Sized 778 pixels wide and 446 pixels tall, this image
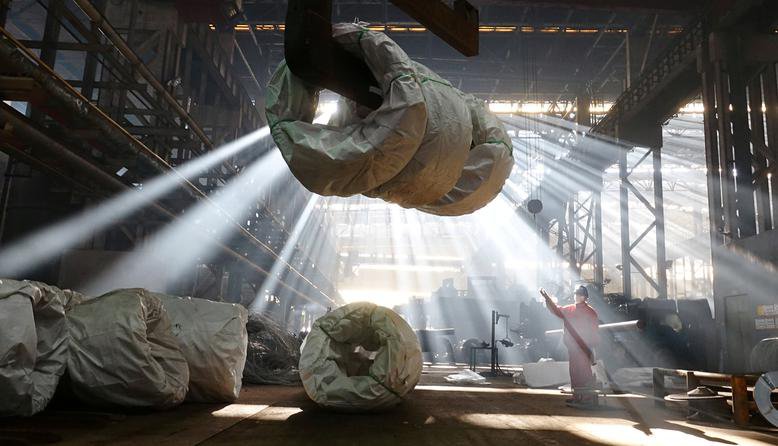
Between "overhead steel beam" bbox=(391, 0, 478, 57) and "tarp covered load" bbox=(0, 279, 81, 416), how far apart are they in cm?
283

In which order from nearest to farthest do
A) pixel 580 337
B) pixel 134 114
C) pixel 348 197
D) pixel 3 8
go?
pixel 348 197
pixel 3 8
pixel 580 337
pixel 134 114

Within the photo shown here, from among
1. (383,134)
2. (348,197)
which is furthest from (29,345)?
(383,134)

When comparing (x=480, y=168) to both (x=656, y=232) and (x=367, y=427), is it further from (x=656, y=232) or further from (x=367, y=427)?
(x=656, y=232)

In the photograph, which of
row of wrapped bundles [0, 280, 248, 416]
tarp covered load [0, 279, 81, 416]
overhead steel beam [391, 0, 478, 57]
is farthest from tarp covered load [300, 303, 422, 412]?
overhead steel beam [391, 0, 478, 57]

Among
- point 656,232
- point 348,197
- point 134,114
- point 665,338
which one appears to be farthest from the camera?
point 656,232

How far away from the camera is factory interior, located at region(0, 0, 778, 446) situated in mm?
2334

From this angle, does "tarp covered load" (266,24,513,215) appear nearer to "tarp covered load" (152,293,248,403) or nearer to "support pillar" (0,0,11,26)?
"tarp covered load" (152,293,248,403)

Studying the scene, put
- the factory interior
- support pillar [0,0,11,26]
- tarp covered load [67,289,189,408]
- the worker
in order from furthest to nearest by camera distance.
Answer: the worker < support pillar [0,0,11,26] < tarp covered load [67,289,189,408] < the factory interior

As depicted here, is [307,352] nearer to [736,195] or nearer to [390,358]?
[390,358]

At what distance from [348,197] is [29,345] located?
2128 millimetres

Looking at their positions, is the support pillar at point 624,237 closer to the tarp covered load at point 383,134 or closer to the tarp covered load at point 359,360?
the tarp covered load at point 359,360

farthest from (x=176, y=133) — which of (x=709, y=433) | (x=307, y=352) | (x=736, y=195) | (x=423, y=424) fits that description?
(x=736, y=195)

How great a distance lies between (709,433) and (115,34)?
22.4 ft

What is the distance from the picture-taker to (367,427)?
3709 millimetres
